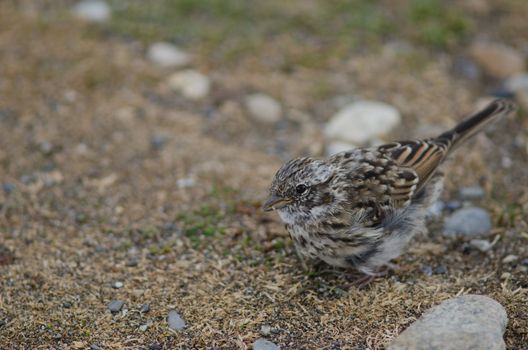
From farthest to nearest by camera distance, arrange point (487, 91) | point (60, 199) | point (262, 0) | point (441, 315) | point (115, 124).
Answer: point (262, 0), point (487, 91), point (115, 124), point (60, 199), point (441, 315)

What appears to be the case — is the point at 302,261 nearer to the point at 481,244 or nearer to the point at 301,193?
the point at 301,193

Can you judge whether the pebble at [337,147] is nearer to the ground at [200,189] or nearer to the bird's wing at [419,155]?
the ground at [200,189]

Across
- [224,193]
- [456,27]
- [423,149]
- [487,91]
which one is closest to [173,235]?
[224,193]

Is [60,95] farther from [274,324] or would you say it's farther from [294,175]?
[274,324]

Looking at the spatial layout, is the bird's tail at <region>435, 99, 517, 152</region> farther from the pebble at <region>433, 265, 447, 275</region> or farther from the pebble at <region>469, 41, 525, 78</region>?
the pebble at <region>469, 41, 525, 78</region>

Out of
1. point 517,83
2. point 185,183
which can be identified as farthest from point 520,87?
Answer: point 185,183

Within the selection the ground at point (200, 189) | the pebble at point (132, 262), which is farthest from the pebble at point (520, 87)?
the pebble at point (132, 262)
